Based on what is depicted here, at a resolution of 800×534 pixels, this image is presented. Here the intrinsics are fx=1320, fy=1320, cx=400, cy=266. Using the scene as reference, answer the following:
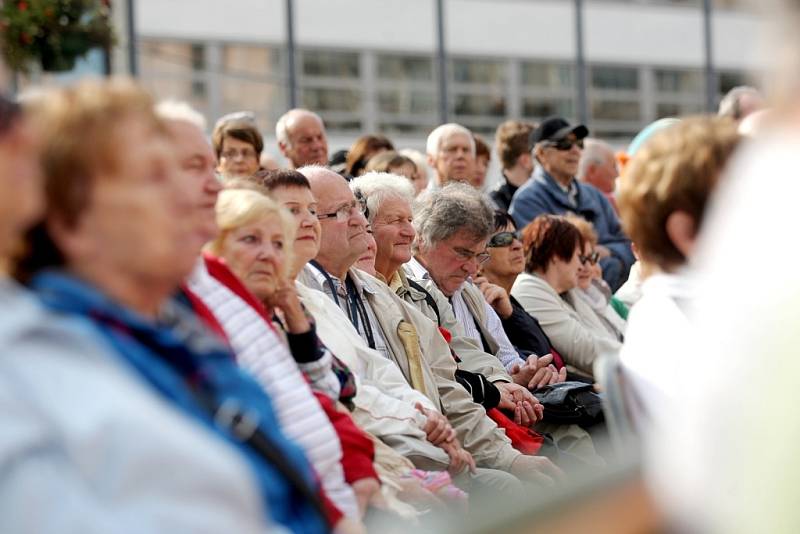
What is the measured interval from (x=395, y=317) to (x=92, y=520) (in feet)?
11.2

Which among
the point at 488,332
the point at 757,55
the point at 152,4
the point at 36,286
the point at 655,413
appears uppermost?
the point at 152,4

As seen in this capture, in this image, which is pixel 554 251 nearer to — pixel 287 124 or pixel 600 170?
pixel 287 124

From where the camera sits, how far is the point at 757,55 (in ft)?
7.61

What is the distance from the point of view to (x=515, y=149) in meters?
9.62

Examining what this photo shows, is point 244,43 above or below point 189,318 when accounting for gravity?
above

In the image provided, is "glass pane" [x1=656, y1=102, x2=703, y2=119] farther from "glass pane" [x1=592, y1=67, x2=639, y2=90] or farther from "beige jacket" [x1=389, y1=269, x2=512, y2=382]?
"beige jacket" [x1=389, y1=269, x2=512, y2=382]

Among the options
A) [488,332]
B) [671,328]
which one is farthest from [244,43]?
[671,328]

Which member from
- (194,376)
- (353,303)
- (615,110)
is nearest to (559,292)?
(353,303)

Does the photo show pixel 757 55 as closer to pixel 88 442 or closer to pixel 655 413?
pixel 655 413

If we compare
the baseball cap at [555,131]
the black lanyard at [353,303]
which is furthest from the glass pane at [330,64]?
the black lanyard at [353,303]

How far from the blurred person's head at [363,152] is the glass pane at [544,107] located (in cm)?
1370

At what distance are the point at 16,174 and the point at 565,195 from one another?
23.2 ft

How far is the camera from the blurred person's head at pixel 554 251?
7.27 metres

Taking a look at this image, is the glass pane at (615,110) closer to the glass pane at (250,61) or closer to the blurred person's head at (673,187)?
the glass pane at (250,61)
